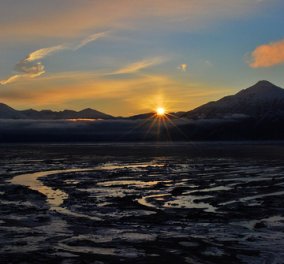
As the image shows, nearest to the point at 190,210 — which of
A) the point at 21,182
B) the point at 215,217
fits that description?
the point at 215,217

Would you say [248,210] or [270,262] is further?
[248,210]

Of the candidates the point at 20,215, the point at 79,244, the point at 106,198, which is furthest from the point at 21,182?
the point at 79,244

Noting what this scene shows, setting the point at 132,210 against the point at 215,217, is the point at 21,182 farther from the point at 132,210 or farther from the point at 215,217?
the point at 215,217

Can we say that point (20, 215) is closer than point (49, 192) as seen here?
Yes

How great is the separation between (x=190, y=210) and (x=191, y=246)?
8.50 metres

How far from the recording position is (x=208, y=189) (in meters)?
37.8

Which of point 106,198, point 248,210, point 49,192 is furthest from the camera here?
point 49,192

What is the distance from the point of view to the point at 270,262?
55.0 ft

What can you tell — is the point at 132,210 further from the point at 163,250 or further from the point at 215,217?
the point at 163,250

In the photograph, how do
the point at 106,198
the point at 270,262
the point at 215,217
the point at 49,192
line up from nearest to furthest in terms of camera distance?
the point at 270,262 < the point at 215,217 < the point at 106,198 < the point at 49,192

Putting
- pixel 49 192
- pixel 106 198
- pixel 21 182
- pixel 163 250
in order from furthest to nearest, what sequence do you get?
pixel 21 182
pixel 49 192
pixel 106 198
pixel 163 250

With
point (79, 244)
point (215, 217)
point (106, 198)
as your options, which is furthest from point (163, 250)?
point (106, 198)

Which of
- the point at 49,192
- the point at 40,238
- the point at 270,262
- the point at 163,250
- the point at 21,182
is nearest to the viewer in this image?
the point at 270,262

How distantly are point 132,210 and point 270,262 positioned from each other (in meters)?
11.9
